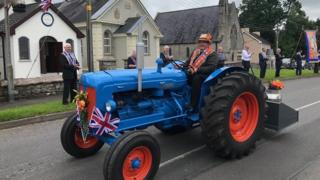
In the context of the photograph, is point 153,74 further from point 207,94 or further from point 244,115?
point 244,115

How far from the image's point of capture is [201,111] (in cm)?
614

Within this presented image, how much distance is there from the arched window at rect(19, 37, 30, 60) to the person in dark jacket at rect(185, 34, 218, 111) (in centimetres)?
1755

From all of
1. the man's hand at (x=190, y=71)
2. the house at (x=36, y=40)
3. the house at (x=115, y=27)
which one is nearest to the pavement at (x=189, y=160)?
the man's hand at (x=190, y=71)

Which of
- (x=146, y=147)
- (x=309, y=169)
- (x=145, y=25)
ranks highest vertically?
(x=145, y=25)

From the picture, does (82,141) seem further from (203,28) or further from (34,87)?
(203,28)

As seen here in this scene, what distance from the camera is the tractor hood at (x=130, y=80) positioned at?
18.0ft

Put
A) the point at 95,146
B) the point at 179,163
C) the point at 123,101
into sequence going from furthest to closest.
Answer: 1. the point at 95,146
2. the point at 179,163
3. the point at 123,101

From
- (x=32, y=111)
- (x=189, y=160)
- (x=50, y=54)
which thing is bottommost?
(x=189, y=160)

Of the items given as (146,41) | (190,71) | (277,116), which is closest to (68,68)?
(190,71)

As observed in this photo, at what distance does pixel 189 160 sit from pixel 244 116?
1253mm

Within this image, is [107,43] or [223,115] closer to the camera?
[223,115]

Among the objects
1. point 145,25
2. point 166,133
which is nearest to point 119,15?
point 145,25

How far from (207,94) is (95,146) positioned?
1.99m

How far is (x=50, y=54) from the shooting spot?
963 inches
